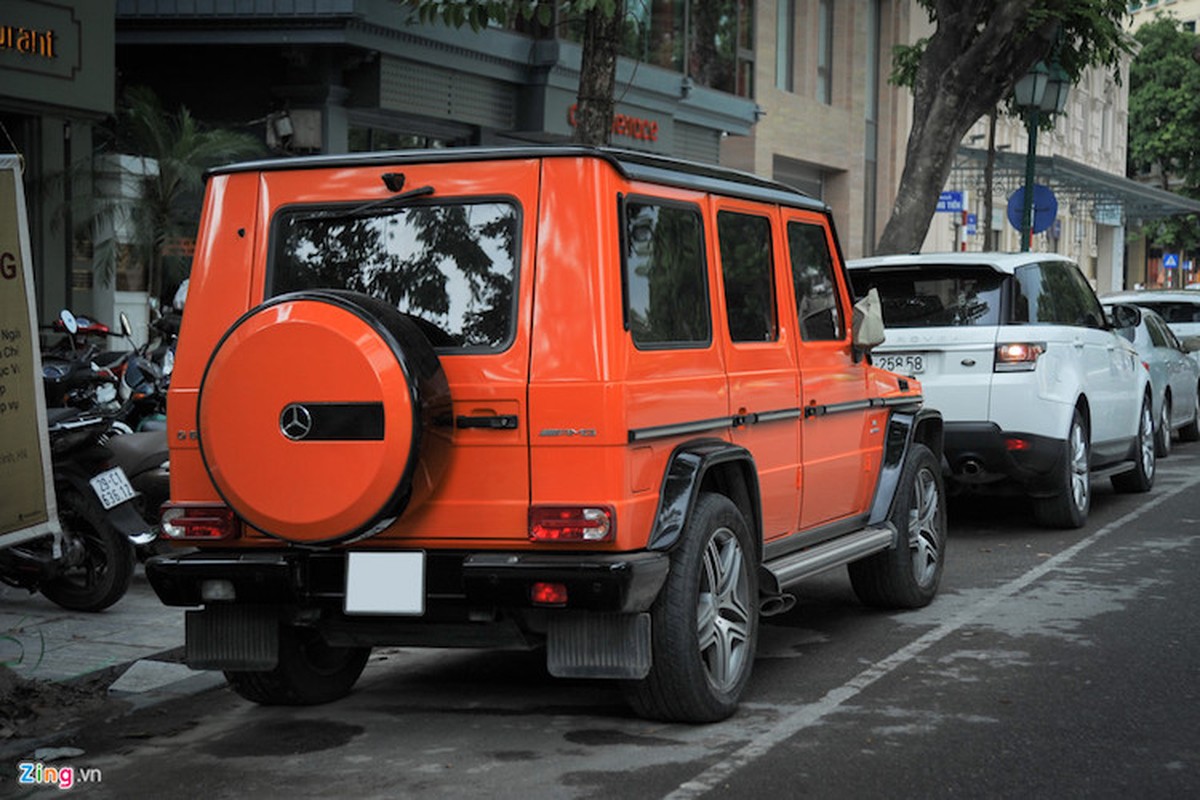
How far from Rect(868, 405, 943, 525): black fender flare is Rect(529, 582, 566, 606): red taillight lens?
2.94m

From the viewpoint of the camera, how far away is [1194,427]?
65.3 feet

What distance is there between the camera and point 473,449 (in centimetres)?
585

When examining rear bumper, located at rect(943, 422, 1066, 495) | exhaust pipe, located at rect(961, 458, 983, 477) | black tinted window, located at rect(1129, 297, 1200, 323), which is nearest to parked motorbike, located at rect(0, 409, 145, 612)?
rear bumper, located at rect(943, 422, 1066, 495)

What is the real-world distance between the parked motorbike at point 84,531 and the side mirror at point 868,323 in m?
3.64

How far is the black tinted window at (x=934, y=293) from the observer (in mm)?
11133

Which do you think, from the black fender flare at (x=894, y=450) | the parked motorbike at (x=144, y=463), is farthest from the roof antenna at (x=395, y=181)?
the parked motorbike at (x=144, y=463)

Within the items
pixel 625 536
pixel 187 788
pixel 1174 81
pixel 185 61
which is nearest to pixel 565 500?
pixel 625 536

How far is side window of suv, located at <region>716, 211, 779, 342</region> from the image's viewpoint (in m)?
6.76

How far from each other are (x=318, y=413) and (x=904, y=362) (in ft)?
20.7

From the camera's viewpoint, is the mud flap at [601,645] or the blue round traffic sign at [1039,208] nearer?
the mud flap at [601,645]

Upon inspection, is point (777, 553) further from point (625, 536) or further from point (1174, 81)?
point (1174, 81)

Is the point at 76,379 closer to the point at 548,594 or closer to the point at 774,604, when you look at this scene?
the point at 774,604

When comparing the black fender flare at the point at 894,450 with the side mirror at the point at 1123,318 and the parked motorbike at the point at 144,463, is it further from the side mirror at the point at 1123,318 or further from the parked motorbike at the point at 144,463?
the side mirror at the point at 1123,318

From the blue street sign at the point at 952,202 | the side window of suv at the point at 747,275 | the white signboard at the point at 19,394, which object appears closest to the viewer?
the side window of suv at the point at 747,275
